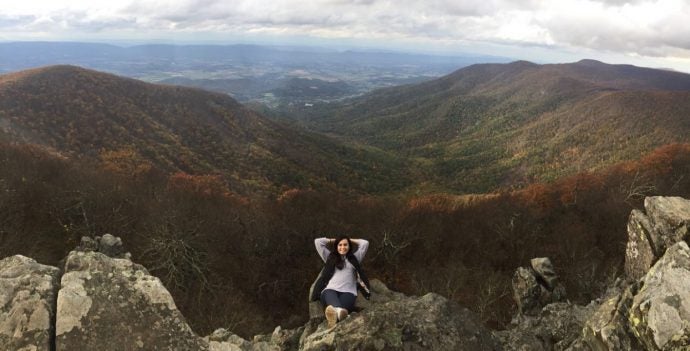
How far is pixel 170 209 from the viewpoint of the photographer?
44938mm

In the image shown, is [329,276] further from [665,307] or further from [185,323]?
[665,307]

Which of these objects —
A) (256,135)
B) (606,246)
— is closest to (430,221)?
(606,246)

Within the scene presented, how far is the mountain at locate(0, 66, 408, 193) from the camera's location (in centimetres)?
10506

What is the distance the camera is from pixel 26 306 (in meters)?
7.94

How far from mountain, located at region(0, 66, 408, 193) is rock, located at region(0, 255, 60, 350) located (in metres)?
92.3

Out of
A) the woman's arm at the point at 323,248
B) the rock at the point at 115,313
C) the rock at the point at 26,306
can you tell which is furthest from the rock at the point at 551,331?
the rock at the point at 26,306

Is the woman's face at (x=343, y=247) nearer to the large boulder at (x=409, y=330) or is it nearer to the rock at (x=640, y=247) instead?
the large boulder at (x=409, y=330)

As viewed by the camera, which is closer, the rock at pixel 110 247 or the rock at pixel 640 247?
the rock at pixel 640 247

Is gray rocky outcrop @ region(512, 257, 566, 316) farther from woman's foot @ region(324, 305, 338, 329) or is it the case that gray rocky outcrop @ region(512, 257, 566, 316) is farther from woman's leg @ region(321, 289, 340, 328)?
woman's foot @ region(324, 305, 338, 329)

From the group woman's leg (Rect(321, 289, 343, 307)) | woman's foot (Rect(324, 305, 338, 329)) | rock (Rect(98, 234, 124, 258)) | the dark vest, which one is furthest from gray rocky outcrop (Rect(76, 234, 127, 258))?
woman's foot (Rect(324, 305, 338, 329))

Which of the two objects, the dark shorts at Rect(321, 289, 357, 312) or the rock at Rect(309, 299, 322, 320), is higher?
the dark shorts at Rect(321, 289, 357, 312)

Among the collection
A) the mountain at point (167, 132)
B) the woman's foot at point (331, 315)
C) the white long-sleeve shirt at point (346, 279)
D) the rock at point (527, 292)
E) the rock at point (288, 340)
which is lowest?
the mountain at point (167, 132)

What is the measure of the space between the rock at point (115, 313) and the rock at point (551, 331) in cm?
1156

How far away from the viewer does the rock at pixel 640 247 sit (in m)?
16.8
